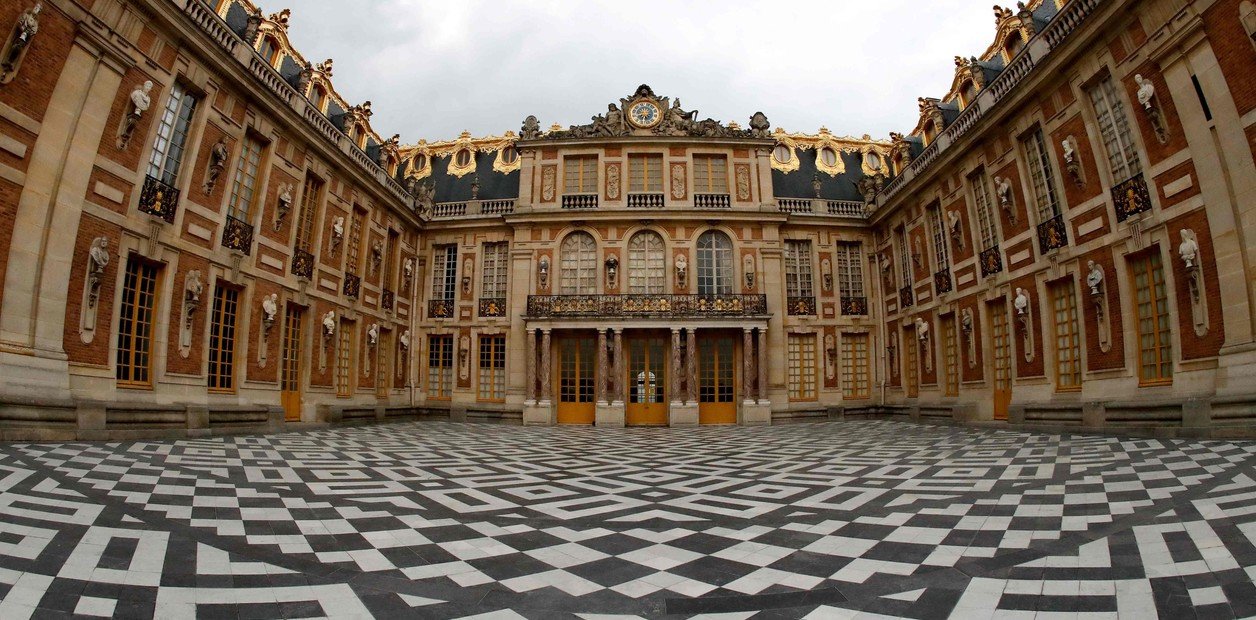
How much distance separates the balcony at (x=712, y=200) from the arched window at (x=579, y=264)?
508 cm

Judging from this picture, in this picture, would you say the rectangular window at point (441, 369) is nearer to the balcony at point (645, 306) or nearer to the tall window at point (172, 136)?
the balcony at point (645, 306)

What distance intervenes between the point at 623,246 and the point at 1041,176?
50.2 ft

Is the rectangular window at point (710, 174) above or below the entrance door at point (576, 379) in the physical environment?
above

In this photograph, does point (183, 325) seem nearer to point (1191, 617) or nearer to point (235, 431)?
point (235, 431)

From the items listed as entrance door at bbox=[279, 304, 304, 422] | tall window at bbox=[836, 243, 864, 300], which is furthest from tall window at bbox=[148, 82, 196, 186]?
tall window at bbox=[836, 243, 864, 300]

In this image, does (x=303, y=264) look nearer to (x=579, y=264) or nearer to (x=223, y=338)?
(x=223, y=338)

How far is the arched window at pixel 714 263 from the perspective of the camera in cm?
2534

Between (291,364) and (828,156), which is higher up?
(828,156)

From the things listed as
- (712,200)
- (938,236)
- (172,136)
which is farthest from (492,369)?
(938,236)

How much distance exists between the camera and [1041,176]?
16.1 metres

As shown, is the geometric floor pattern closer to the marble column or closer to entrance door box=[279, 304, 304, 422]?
entrance door box=[279, 304, 304, 422]

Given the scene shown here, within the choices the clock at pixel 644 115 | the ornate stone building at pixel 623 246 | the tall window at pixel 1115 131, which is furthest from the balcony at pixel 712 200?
the tall window at pixel 1115 131

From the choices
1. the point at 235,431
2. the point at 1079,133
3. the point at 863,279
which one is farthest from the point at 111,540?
the point at 863,279

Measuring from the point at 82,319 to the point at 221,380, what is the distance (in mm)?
4198
